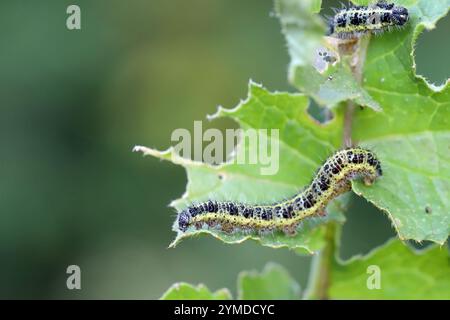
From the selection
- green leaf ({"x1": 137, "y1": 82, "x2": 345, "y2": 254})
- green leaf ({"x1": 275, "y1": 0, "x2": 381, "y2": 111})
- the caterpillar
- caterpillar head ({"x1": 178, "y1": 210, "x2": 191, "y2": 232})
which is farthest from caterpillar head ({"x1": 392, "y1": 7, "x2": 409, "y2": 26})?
caterpillar head ({"x1": 178, "y1": 210, "x2": 191, "y2": 232})

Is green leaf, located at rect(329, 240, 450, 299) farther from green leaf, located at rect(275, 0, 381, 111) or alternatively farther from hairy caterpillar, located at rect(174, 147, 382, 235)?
green leaf, located at rect(275, 0, 381, 111)

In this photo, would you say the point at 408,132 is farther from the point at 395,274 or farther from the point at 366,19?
the point at 395,274

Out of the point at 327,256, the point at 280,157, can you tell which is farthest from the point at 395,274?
the point at 280,157

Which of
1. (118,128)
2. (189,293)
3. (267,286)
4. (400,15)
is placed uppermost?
(118,128)

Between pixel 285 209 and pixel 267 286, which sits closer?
pixel 285 209

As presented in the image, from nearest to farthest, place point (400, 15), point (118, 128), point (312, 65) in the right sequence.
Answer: point (312, 65)
point (400, 15)
point (118, 128)

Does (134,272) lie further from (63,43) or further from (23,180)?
(63,43)

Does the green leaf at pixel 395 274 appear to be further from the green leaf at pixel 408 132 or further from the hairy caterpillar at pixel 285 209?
the green leaf at pixel 408 132

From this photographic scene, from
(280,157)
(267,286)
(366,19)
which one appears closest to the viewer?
(366,19)
